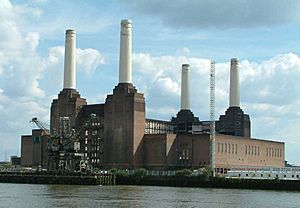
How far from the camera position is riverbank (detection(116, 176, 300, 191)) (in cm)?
9575

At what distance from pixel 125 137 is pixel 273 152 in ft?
141

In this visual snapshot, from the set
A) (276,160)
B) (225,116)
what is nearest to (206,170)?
(225,116)

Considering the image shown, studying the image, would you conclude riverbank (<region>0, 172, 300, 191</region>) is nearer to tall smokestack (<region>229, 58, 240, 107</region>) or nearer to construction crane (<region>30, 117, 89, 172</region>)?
construction crane (<region>30, 117, 89, 172</region>)

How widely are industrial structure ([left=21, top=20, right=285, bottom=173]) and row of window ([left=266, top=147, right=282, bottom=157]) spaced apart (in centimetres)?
789

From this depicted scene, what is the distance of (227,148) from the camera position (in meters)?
133

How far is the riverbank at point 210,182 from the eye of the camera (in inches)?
3770

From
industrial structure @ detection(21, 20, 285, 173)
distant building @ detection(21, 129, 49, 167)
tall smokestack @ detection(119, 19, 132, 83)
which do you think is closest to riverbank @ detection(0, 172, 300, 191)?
industrial structure @ detection(21, 20, 285, 173)

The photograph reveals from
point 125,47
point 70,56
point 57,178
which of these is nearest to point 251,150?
point 125,47

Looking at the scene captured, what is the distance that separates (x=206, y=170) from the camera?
10800cm

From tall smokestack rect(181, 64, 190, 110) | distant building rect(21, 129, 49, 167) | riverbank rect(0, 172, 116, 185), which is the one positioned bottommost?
riverbank rect(0, 172, 116, 185)

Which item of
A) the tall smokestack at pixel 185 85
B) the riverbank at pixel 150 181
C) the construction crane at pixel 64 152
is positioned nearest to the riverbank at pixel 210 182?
the riverbank at pixel 150 181

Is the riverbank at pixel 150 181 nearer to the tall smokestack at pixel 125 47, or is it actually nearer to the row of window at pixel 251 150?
the tall smokestack at pixel 125 47

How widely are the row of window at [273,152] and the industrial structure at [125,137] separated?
7.89 metres

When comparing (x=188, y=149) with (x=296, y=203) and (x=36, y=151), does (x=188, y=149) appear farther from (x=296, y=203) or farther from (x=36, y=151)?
(x=296, y=203)
